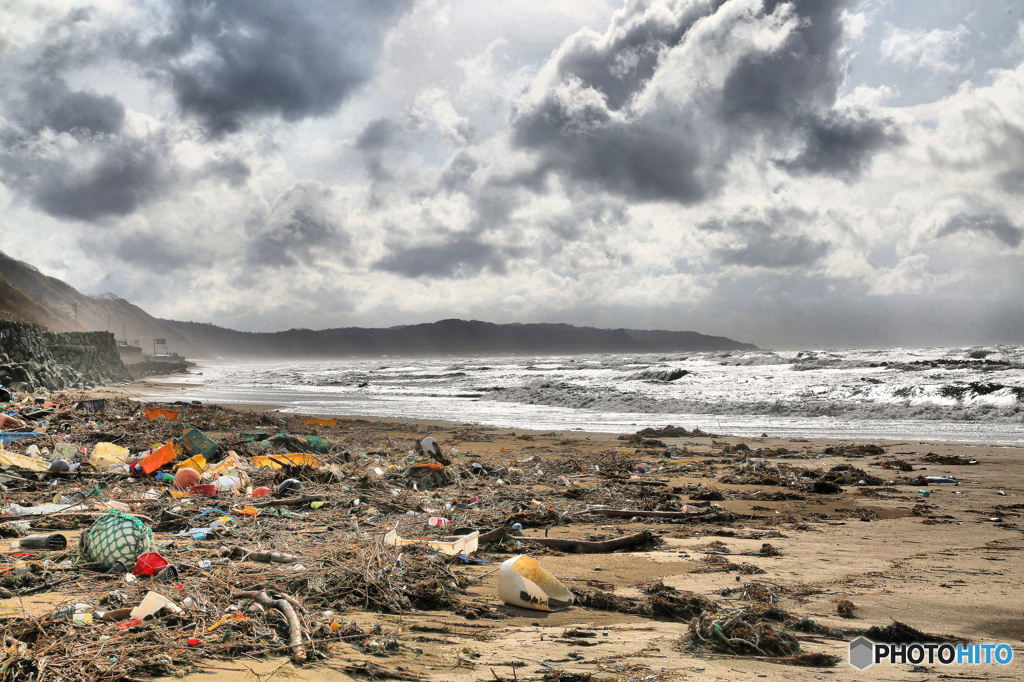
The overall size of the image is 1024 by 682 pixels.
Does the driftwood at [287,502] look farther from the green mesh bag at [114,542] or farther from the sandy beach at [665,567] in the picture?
the green mesh bag at [114,542]

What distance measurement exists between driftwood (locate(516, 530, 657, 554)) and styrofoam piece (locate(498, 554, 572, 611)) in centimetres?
128

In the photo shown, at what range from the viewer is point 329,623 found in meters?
3.05

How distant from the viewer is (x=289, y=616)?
9.84 feet

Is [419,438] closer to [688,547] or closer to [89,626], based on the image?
[688,547]

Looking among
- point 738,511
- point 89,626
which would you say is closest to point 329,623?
point 89,626

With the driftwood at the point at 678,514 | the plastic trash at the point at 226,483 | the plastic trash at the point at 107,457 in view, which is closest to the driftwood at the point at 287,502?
the plastic trash at the point at 226,483

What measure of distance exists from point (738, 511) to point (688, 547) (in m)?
1.81

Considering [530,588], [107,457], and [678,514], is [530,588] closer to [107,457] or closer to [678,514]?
→ [678,514]

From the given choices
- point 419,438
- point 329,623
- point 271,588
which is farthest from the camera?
point 419,438

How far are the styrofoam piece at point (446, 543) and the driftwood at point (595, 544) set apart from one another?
2.03ft

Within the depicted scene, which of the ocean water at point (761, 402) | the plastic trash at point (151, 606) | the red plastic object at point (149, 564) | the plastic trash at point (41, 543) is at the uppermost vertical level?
the plastic trash at point (151, 606)

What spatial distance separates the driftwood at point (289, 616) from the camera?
2726mm

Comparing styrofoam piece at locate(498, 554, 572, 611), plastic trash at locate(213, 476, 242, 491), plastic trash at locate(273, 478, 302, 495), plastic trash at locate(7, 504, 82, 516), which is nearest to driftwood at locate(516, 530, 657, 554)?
styrofoam piece at locate(498, 554, 572, 611)

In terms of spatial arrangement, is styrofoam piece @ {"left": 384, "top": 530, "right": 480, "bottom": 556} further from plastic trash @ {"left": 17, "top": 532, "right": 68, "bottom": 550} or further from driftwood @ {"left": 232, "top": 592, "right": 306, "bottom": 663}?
plastic trash @ {"left": 17, "top": 532, "right": 68, "bottom": 550}
